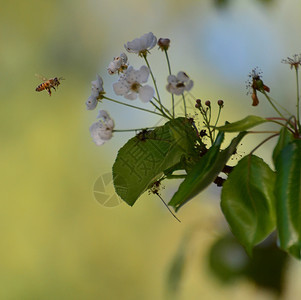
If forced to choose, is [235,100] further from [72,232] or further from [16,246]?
[16,246]

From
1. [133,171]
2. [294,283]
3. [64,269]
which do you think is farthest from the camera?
[64,269]

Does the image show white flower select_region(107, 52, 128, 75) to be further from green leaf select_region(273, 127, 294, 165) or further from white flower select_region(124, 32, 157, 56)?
green leaf select_region(273, 127, 294, 165)

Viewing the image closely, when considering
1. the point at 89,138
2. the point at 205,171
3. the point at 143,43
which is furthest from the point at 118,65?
the point at 89,138

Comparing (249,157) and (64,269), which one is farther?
(64,269)

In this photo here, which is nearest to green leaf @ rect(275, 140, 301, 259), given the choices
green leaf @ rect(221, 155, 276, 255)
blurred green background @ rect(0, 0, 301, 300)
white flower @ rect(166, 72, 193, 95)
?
green leaf @ rect(221, 155, 276, 255)

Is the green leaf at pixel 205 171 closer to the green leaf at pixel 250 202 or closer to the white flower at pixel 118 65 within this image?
the green leaf at pixel 250 202

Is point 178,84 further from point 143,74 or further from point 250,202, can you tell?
point 250,202

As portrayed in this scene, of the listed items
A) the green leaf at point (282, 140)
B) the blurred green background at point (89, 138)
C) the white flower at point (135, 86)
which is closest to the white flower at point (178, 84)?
the white flower at point (135, 86)

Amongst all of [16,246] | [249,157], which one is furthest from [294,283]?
[249,157]
